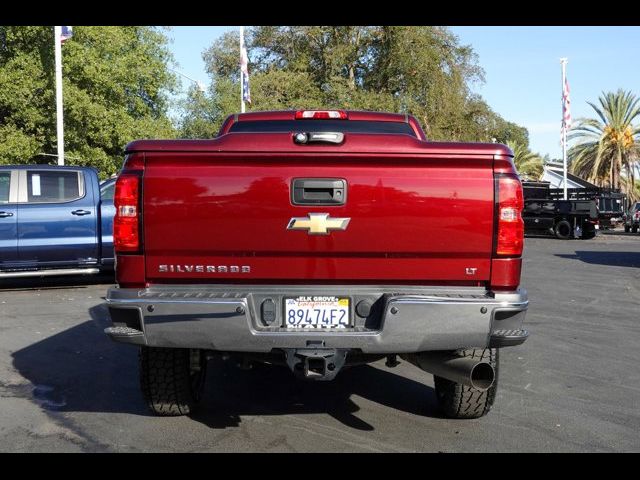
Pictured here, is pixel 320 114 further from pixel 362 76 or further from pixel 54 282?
pixel 362 76

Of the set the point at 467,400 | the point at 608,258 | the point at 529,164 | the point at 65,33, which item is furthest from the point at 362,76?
the point at 467,400

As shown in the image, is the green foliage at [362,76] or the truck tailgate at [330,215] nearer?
the truck tailgate at [330,215]

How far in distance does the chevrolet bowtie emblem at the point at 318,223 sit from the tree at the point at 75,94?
22268mm

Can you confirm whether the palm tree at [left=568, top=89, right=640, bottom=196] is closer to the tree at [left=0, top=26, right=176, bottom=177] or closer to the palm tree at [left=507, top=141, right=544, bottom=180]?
the palm tree at [left=507, top=141, right=544, bottom=180]

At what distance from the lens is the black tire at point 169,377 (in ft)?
15.7

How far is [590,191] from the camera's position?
110 feet

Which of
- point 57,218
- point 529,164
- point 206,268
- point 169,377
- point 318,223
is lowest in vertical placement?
point 169,377

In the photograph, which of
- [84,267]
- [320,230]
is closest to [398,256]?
[320,230]

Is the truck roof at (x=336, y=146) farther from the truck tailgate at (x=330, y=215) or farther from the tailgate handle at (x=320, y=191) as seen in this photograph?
the tailgate handle at (x=320, y=191)

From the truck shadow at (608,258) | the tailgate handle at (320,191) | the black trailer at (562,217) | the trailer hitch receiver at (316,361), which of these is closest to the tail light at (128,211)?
the tailgate handle at (320,191)

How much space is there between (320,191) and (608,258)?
1780 centimetres

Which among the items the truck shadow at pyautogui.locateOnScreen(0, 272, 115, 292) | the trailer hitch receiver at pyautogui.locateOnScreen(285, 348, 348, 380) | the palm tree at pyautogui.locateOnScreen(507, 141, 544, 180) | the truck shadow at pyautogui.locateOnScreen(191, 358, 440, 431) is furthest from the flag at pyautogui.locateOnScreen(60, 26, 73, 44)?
the palm tree at pyautogui.locateOnScreen(507, 141, 544, 180)

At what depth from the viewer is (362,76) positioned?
131 feet
